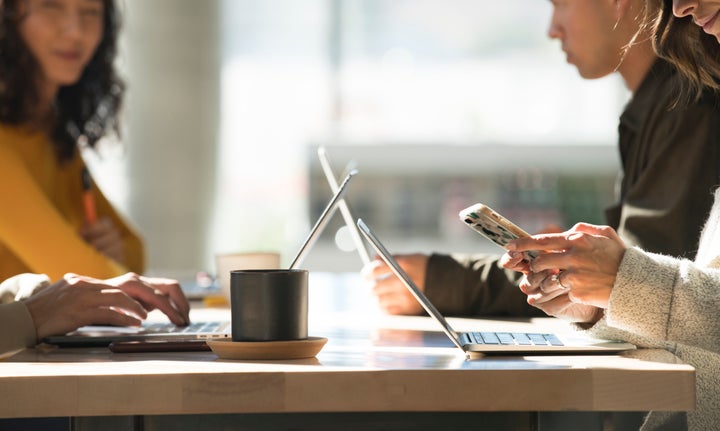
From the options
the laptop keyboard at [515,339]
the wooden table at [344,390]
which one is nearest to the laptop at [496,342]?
the laptop keyboard at [515,339]

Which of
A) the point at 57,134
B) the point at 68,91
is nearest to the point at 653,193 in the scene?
the point at 57,134

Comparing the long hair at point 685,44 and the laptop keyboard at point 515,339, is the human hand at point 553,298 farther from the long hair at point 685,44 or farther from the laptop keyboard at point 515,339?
the long hair at point 685,44

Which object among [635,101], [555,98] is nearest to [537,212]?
[555,98]

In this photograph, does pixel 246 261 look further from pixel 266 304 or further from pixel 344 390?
pixel 344 390

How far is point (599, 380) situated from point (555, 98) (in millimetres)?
3391

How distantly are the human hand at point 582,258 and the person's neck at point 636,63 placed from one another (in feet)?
2.20

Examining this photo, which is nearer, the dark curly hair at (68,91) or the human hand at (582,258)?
the human hand at (582,258)

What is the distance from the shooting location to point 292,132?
4125 mm

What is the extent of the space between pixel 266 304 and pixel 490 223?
0.24m

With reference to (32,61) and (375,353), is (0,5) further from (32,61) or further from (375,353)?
(375,353)

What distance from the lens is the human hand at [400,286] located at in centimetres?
152

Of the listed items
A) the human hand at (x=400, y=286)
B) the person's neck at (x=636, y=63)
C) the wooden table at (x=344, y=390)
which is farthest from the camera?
the person's neck at (x=636, y=63)

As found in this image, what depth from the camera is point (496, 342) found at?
1.03m

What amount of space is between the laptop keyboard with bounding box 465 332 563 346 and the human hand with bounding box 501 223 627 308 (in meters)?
0.07
